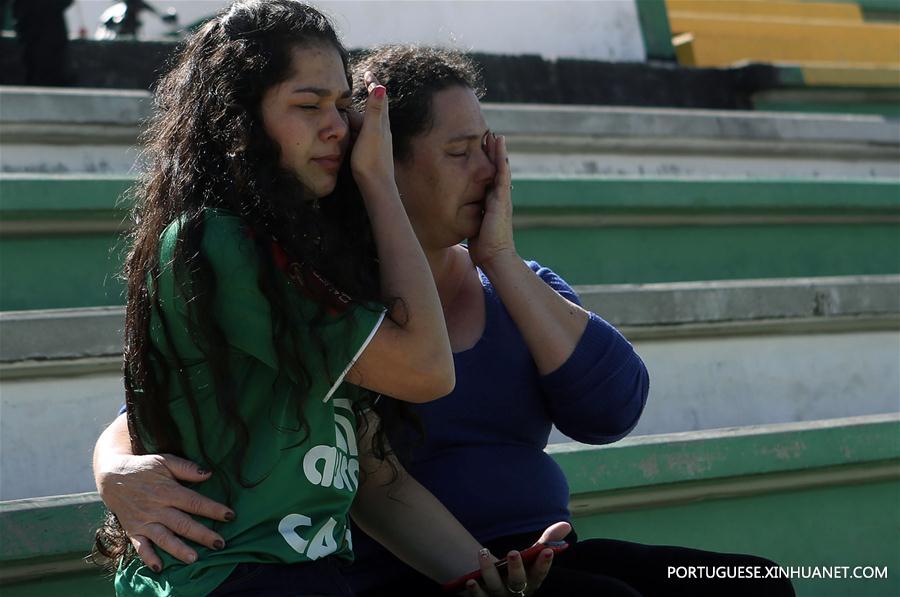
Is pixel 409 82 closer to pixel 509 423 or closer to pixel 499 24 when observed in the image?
pixel 509 423

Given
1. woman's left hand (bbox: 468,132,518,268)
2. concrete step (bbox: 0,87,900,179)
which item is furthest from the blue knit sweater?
concrete step (bbox: 0,87,900,179)

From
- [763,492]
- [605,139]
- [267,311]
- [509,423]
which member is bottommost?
[763,492]

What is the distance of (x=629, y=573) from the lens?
1821 mm

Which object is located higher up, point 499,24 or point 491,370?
point 499,24

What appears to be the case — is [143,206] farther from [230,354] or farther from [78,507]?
[78,507]

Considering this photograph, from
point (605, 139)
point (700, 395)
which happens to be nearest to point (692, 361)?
point (700, 395)

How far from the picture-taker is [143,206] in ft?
5.45

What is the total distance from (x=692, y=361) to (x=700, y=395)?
0.08 metres

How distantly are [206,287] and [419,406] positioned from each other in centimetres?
50

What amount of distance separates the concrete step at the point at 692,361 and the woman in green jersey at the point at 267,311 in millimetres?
710

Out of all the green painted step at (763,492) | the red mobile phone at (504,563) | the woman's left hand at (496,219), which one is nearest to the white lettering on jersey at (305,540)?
the red mobile phone at (504,563)

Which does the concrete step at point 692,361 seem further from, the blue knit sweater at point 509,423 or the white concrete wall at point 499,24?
the white concrete wall at point 499,24

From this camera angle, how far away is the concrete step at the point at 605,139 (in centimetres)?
304

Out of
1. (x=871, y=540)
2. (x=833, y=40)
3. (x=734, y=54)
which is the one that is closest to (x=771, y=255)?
(x=871, y=540)
